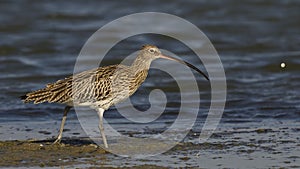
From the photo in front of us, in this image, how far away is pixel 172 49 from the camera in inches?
669

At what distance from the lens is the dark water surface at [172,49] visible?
40.9ft

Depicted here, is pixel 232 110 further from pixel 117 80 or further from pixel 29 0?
pixel 29 0

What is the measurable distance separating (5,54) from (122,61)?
8.73 ft

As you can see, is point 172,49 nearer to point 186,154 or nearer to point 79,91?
point 79,91

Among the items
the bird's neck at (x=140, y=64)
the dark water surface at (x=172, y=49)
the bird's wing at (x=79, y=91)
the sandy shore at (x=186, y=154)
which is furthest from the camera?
the dark water surface at (x=172, y=49)

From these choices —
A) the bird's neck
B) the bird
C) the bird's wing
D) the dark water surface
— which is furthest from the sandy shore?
the bird's neck

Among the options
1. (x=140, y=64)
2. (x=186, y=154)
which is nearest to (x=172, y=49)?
(x=140, y=64)

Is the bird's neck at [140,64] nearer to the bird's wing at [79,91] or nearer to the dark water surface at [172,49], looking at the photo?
the bird's wing at [79,91]

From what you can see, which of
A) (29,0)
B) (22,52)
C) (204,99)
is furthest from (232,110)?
(29,0)

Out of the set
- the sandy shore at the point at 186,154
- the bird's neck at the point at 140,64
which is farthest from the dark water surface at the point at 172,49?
the bird's neck at the point at 140,64

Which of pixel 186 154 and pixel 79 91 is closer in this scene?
pixel 186 154

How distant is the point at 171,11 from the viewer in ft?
65.8

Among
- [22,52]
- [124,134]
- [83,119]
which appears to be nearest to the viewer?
[124,134]

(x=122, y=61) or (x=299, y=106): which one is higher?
(x=122, y=61)
